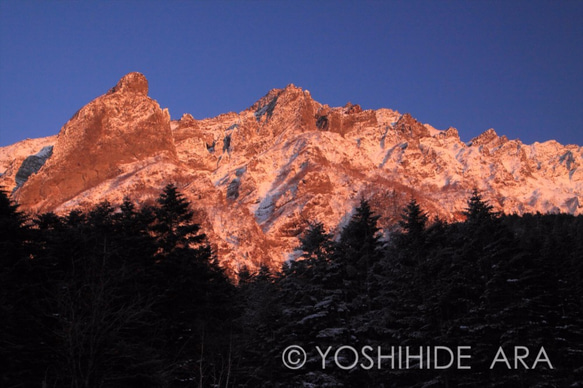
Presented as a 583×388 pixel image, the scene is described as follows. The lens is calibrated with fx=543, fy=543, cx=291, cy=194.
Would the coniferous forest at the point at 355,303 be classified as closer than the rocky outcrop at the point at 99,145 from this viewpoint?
Yes

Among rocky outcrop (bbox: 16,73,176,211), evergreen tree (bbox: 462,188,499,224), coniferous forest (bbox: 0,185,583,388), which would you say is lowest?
coniferous forest (bbox: 0,185,583,388)

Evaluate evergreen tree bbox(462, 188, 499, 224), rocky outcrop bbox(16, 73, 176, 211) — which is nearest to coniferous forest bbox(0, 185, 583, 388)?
evergreen tree bbox(462, 188, 499, 224)

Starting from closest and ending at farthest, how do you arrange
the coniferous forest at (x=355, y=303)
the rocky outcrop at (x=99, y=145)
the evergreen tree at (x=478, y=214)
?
the coniferous forest at (x=355, y=303) → the evergreen tree at (x=478, y=214) → the rocky outcrop at (x=99, y=145)

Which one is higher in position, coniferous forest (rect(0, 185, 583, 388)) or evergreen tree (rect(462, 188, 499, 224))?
evergreen tree (rect(462, 188, 499, 224))

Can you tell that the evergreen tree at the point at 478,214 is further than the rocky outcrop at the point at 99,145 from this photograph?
No

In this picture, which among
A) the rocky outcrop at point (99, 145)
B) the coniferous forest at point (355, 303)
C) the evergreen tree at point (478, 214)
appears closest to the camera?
the coniferous forest at point (355, 303)

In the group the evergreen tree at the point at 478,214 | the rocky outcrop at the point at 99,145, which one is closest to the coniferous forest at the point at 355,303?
the evergreen tree at the point at 478,214

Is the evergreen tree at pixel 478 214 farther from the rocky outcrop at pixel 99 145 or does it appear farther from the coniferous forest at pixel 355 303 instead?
the rocky outcrop at pixel 99 145

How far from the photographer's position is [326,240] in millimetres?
31609

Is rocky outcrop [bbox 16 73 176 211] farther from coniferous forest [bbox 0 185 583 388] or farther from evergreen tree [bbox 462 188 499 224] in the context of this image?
evergreen tree [bbox 462 188 499 224]

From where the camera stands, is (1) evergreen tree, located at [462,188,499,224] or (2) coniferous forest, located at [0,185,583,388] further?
(1) evergreen tree, located at [462,188,499,224]

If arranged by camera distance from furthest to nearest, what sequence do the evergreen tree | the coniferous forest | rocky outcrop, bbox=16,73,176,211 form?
1. rocky outcrop, bbox=16,73,176,211
2. the evergreen tree
3. the coniferous forest

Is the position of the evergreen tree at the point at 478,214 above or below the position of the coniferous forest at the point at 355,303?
above

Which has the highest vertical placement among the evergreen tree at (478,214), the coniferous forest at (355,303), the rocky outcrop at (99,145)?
the rocky outcrop at (99,145)
